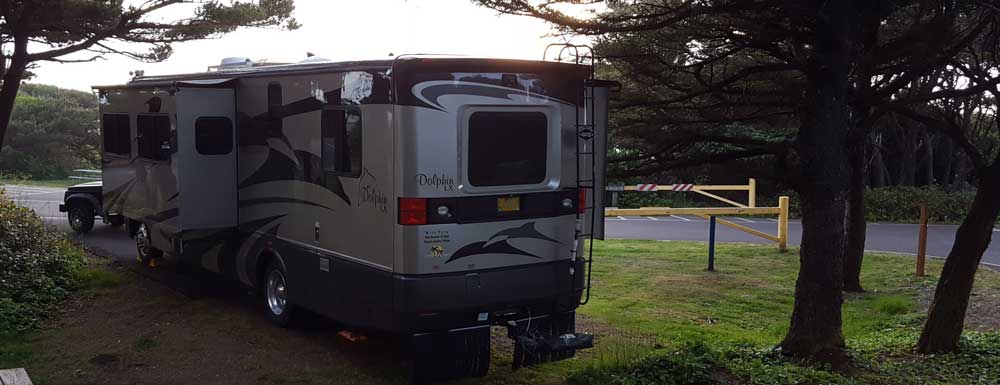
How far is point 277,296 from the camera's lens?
8.79 m

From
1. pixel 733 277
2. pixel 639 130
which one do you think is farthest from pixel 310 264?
pixel 733 277

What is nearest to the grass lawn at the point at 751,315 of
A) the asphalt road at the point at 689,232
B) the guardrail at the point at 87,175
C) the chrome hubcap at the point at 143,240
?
the asphalt road at the point at 689,232

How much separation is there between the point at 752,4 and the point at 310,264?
14.9 ft

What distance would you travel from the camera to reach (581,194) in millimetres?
7688

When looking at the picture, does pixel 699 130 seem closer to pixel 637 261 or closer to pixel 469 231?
pixel 469 231

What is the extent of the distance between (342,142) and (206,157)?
244 cm

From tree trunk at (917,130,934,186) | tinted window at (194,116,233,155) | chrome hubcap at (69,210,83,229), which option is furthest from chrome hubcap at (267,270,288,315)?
tree trunk at (917,130,934,186)

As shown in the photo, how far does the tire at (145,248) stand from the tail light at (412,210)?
19.5 feet

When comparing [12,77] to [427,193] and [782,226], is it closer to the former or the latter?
[427,193]

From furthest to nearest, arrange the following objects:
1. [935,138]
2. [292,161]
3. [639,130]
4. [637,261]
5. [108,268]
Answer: [935,138] → [637,261] → [108,268] → [639,130] → [292,161]

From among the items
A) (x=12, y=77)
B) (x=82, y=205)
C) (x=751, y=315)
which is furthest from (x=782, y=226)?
(x=12, y=77)

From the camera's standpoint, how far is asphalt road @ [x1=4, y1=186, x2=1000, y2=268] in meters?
15.6

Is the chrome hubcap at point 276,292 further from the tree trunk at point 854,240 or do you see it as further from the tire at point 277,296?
the tree trunk at point 854,240

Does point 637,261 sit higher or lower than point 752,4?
lower
